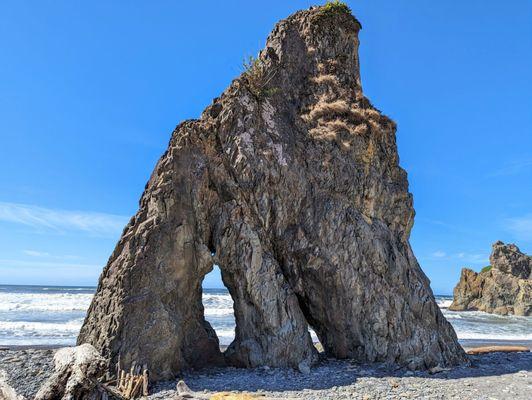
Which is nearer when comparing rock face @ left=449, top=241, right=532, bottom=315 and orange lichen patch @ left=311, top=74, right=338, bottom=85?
orange lichen patch @ left=311, top=74, right=338, bottom=85

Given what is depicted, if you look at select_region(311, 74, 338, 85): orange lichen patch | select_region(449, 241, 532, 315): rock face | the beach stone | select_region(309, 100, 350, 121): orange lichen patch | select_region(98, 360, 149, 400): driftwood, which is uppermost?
select_region(311, 74, 338, 85): orange lichen patch

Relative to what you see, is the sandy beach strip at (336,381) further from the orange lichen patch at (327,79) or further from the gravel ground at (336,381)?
the orange lichen patch at (327,79)

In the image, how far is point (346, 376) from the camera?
1227 cm

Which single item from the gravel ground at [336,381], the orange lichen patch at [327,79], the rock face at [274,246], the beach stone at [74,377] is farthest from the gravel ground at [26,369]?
the orange lichen patch at [327,79]

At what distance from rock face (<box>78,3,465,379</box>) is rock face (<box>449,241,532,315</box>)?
47.5m

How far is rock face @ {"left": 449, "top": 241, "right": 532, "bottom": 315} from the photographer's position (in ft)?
175

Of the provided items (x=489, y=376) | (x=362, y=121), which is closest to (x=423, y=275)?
(x=489, y=376)

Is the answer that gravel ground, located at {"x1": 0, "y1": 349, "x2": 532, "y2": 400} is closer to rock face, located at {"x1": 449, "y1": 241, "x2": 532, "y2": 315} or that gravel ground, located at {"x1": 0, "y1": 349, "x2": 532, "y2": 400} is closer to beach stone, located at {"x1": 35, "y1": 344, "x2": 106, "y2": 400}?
beach stone, located at {"x1": 35, "y1": 344, "x2": 106, "y2": 400}

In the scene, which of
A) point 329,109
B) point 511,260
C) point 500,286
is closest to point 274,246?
point 329,109

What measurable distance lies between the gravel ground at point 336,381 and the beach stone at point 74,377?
2.60 metres

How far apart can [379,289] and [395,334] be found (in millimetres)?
1604

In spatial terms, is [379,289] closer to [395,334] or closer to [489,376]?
[395,334]

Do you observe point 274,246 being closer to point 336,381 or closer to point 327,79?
point 336,381

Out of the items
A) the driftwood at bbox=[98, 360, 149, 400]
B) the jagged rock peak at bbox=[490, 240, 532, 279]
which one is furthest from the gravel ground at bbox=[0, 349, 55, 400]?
the jagged rock peak at bbox=[490, 240, 532, 279]
